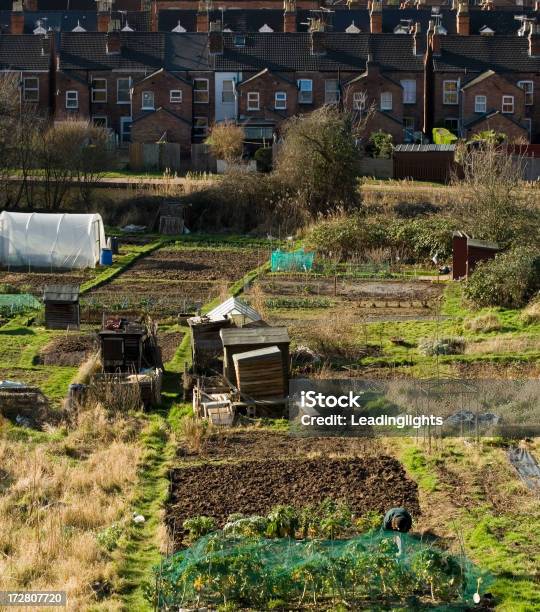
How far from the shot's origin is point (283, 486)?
60.2 ft

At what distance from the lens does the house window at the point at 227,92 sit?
6016 cm

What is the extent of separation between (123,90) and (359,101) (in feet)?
35.1

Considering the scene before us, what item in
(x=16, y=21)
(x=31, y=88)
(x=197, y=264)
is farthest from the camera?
(x=16, y=21)

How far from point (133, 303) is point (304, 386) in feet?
30.0

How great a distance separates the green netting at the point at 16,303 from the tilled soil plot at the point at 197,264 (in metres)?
5.11

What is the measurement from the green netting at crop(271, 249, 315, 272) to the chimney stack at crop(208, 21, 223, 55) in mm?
25485

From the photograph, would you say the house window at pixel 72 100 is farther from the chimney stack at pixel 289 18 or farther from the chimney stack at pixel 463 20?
the chimney stack at pixel 463 20

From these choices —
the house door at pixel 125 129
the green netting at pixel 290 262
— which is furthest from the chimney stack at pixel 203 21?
the green netting at pixel 290 262

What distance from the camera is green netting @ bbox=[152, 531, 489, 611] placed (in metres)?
14.4

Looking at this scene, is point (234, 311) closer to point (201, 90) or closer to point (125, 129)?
point (201, 90)

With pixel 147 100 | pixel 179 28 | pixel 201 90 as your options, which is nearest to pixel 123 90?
pixel 147 100

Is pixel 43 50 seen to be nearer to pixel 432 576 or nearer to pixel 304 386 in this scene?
pixel 304 386

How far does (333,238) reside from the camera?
39.0 m

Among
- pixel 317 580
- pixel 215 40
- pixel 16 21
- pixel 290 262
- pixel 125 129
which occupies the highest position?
pixel 16 21
